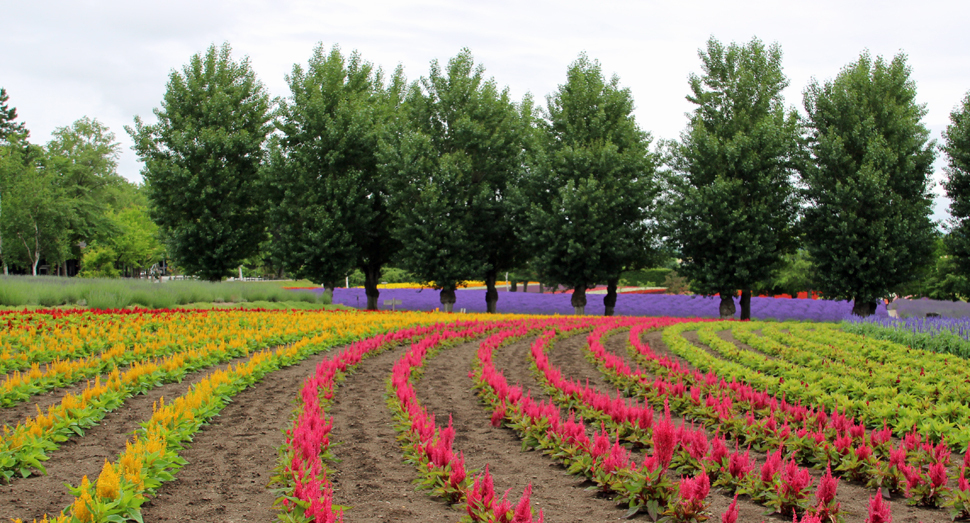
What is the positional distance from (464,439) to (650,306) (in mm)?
27383

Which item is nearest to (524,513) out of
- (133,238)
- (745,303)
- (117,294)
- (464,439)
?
(464,439)

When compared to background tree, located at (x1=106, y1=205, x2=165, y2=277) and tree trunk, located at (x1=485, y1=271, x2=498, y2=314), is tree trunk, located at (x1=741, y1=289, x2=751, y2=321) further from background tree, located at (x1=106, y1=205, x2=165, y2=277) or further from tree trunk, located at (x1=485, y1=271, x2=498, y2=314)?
background tree, located at (x1=106, y1=205, x2=165, y2=277)

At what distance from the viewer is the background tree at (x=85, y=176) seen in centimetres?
5256

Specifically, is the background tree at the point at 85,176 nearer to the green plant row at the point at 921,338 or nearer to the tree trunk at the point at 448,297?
the tree trunk at the point at 448,297

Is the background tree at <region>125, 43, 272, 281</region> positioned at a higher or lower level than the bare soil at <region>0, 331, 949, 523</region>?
higher

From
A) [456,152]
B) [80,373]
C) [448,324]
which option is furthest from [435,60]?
[80,373]

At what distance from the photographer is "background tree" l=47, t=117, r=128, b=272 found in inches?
2069

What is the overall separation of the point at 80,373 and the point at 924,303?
33766mm

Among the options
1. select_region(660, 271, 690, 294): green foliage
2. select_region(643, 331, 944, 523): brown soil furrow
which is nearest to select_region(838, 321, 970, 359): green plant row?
select_region(643, 331, 944, 523): brown soil furrow

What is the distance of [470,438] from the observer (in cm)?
703

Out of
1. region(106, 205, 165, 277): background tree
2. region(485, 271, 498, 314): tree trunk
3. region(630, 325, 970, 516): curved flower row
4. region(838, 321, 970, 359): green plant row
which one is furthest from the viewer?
region(106, 205, 165, 277): background tree

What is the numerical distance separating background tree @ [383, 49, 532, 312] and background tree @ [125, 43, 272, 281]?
785cm

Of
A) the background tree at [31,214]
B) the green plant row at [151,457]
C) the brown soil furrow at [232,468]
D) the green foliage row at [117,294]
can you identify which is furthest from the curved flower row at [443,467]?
the background tree at [31,214]

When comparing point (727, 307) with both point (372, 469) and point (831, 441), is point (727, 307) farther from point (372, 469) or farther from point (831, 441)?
point (372, 469)
